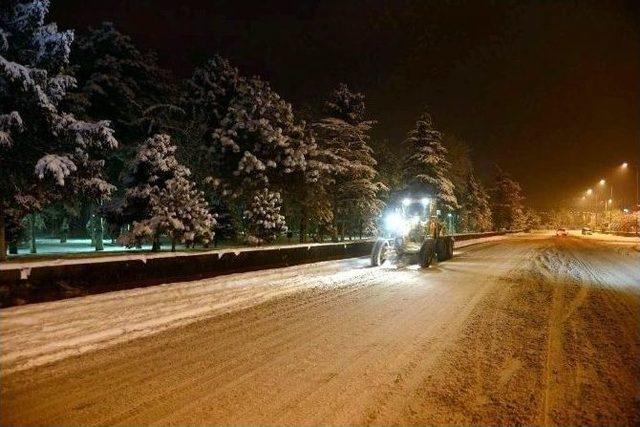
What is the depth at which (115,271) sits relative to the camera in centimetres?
1234

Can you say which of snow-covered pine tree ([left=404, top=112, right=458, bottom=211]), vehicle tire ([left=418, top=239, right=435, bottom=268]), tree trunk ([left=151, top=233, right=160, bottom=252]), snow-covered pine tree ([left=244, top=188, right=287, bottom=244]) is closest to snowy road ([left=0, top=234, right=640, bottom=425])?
vehicle tire ([left=418, top=239, right=435, bottom=268])

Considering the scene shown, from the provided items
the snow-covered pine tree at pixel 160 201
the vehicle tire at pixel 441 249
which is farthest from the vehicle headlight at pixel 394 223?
the snow-covered pine tree at pixel 160 201

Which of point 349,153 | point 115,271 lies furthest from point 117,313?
point 349,153

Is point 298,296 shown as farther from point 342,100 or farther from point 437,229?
point 342,100

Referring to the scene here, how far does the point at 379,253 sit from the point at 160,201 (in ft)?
40.9

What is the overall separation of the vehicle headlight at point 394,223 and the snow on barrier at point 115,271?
4.96m

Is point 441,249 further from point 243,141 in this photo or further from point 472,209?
point 472,209

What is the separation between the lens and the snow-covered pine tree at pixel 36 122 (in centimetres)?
1878

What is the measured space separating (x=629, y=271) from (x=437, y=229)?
785 centimetres

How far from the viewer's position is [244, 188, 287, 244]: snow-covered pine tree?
1238 inches

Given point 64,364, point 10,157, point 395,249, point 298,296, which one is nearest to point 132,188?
point 10,157

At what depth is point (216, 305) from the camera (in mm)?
10820

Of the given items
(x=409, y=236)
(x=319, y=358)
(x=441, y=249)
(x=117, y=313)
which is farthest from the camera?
(x=441, y=249)

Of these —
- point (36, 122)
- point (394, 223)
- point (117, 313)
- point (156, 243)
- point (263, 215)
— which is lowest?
point (117, 313)
